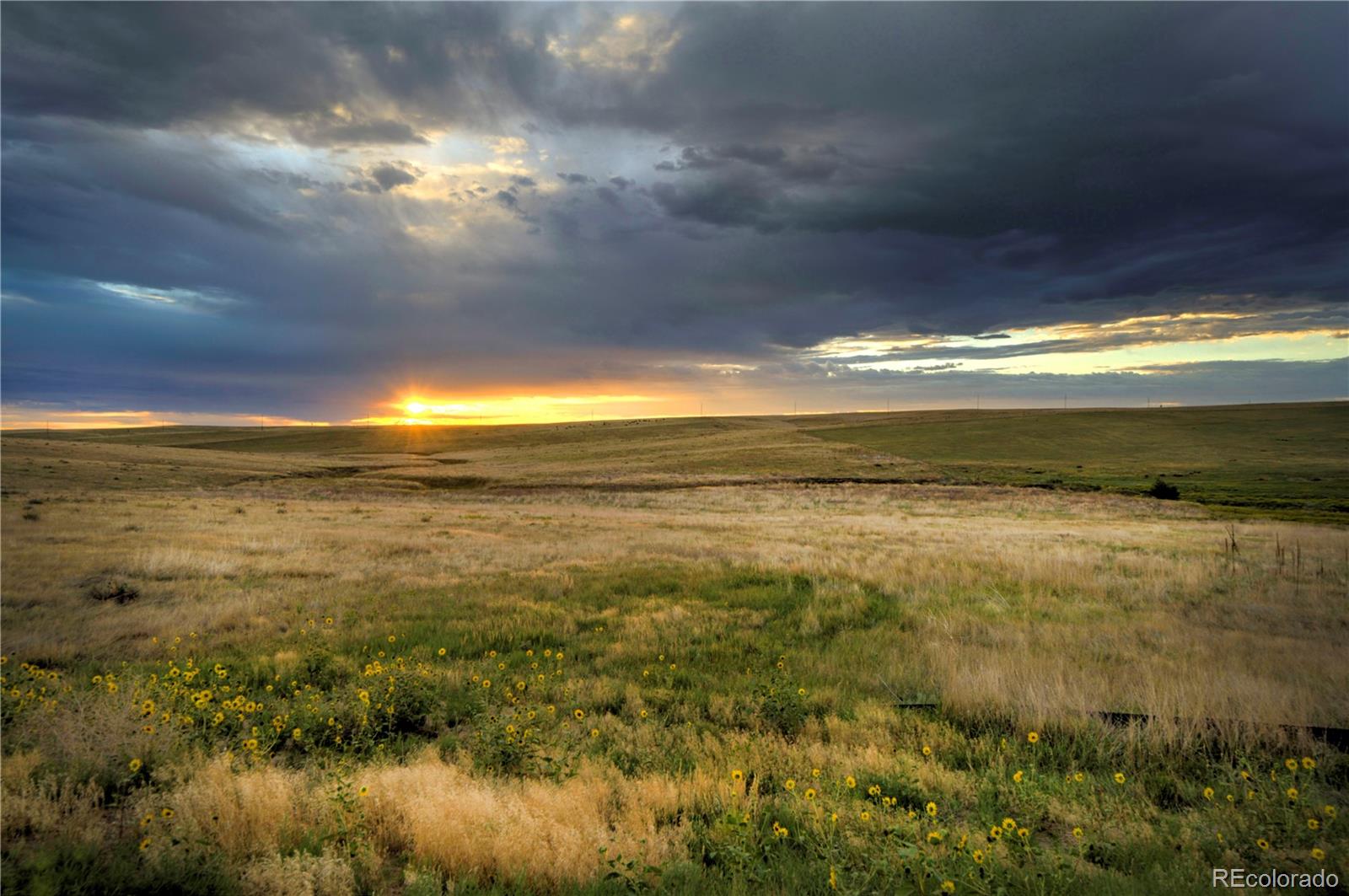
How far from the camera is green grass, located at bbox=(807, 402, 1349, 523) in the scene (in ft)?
171

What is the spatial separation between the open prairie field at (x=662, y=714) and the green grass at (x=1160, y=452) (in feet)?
122

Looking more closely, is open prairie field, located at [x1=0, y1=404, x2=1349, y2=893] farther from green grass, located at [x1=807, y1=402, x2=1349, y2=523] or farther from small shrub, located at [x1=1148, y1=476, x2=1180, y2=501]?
green grass, located at [x1=807, y1=402, x2=1349, y2=523]

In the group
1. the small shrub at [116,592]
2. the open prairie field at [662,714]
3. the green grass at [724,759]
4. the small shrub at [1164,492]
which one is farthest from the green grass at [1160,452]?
the small shrub at [116,592]

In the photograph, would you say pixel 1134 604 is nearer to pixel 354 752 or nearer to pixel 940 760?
pixel 940 760

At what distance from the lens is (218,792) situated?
4289 mm

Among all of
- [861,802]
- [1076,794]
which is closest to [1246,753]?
[1076,794]

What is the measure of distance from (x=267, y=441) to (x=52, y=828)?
174814mm

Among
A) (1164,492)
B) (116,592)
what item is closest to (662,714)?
(116,592)

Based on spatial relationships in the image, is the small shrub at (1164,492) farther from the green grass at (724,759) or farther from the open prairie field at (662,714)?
the green grass at (724,759)

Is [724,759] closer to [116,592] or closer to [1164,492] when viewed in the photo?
[116,592]

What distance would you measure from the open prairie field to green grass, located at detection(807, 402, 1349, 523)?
122 feet

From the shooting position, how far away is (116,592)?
38.4 ft

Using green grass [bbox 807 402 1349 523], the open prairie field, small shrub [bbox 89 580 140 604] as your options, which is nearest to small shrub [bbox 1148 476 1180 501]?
green grass [bbox 807 402 1349 523]

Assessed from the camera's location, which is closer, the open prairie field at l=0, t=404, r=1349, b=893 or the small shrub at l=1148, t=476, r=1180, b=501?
the open prairie field at l=0, t=404, r=1349, b=893
